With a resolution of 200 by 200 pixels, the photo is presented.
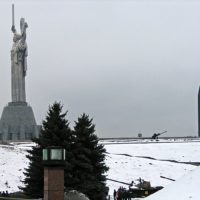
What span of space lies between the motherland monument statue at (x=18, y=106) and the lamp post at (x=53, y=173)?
206ft

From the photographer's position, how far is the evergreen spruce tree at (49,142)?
2266 cm

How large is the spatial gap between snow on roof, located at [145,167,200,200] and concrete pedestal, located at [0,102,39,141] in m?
63.8

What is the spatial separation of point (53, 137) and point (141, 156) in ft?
101

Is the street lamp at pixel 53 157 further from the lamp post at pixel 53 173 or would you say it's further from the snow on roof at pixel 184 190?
the snow on roof at pixel 184 190

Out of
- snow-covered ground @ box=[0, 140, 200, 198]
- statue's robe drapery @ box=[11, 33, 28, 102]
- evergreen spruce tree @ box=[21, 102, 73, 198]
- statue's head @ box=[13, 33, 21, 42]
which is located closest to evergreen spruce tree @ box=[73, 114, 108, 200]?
evergreen spruce tree @ box=[21, 102, 73, 198]

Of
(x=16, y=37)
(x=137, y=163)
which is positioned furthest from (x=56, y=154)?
(x=16, y=37)

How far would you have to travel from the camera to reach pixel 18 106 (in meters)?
78.9

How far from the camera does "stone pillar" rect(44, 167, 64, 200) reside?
1603 cm

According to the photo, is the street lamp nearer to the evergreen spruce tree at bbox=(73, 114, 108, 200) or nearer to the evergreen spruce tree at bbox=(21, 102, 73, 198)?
the evergreen spruce tree at bbox=(21, 102, 73, 198)

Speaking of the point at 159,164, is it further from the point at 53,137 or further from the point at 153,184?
the point at 53,137

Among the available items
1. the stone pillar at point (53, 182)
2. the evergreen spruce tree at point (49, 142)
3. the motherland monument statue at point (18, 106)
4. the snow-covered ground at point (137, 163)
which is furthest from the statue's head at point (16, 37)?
the stone pillar at point (53, 182)

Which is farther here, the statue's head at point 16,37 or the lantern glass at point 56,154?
the statue's head at point 16,37

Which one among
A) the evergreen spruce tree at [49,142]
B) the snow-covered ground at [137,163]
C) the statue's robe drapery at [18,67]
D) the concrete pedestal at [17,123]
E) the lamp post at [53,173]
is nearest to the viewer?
the lamp post at [53,173]

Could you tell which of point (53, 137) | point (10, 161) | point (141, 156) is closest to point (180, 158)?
point (141, 156)
